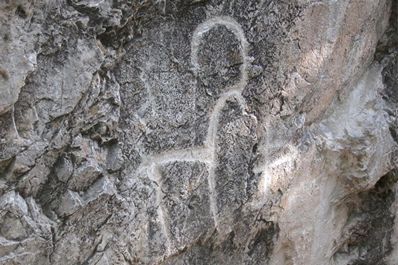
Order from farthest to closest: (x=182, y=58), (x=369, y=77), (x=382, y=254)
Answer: (x=382, y=254) → (x=369, y=77) → (x=182, y=58)

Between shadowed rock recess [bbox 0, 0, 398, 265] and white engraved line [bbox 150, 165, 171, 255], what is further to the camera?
white engraved line [bbox 150, 165, 171, 255]

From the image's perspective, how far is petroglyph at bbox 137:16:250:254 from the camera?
4.50 feet

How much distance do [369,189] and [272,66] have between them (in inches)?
24.3

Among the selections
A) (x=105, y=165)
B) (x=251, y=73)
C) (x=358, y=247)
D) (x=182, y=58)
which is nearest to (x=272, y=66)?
(x=251, y=73)

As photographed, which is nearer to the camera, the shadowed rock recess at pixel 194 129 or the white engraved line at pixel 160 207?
the shadowed rock recess at pixel 194 129

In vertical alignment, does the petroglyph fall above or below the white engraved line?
above

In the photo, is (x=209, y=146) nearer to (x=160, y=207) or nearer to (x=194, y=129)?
(x=194, y=129)

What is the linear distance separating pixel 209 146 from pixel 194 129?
6 centimetres

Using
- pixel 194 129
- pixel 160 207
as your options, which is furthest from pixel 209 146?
pixel 160 207

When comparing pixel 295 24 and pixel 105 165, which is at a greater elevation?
pixel 295 24

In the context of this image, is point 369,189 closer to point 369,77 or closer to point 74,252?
point 369,77

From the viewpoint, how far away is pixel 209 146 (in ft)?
4.72

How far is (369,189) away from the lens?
1872 millimetres

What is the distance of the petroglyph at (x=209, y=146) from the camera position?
1372 millimetres
